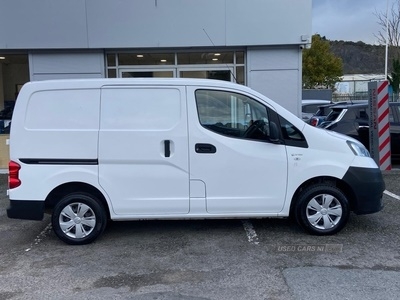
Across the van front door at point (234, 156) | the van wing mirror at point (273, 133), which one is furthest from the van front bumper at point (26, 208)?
the van wing mirror at point (273, 133)

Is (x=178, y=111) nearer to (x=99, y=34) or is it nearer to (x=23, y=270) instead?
(x=23, y=270)

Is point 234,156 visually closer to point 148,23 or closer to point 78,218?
point 78,218

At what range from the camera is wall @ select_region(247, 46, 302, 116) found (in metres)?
9.91

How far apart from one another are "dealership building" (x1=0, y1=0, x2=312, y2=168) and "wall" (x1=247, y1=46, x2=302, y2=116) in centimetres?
2

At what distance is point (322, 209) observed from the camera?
16.2 ft

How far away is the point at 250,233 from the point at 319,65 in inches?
1269

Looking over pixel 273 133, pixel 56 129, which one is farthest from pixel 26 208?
pixel 273 133

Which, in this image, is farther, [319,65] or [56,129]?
[319,65]

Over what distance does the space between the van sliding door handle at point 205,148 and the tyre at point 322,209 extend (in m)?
1.26

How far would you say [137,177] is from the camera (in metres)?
4.79

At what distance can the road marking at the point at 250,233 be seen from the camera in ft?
16.1

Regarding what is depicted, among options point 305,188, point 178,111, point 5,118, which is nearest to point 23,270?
point 178,111

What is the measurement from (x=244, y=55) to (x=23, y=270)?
7698 millimetres

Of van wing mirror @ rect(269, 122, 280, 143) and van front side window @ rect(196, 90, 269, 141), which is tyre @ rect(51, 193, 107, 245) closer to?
van front side window @ rect(196, 90, 269, 141)
